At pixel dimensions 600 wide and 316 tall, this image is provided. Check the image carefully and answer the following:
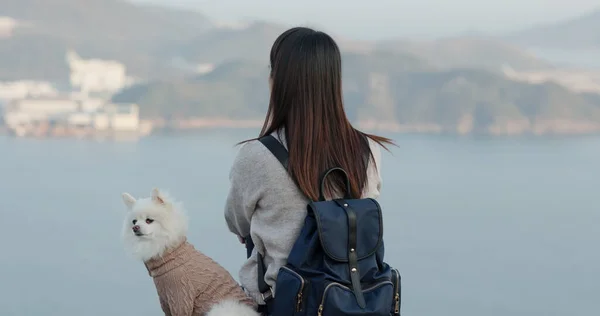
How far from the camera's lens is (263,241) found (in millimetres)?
1222

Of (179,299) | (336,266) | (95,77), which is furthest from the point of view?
(95,77)

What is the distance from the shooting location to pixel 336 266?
114cm

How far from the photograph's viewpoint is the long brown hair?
3.88 ft

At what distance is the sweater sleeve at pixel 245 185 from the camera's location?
3.92 feet

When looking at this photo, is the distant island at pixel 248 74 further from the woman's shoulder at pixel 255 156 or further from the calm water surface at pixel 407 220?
the woman's shoulder at pixel 255 156

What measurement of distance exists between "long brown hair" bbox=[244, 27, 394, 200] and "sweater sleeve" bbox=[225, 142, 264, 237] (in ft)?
0.15

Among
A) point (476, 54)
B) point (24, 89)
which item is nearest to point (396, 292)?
point (24, 89)

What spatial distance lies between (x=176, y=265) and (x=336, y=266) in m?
0.31

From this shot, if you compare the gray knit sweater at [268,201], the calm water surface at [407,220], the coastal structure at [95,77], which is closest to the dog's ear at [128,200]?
the gray knit sweater at [268,201]

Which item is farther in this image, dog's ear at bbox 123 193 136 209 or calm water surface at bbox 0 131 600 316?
calm water surface at bbox 0 131 600 316

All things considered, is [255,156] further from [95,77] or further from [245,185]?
[95,77]

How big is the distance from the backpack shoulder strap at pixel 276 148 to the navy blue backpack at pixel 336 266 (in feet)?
0.28

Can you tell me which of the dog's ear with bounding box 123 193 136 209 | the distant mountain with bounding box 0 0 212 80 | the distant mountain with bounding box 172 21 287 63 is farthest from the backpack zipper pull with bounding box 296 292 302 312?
the distant mountain with bounding box 172 21 287 63

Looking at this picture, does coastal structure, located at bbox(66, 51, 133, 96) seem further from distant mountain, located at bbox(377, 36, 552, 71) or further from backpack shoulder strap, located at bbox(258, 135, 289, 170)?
backpack shoulder strap, located at bbox(258, 135, 289, 170)
